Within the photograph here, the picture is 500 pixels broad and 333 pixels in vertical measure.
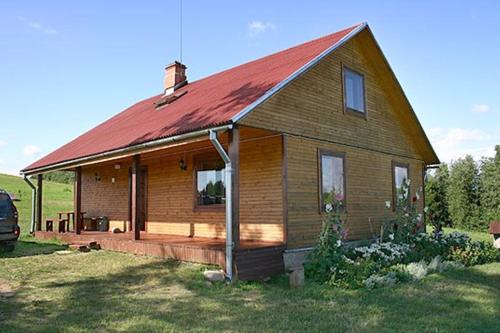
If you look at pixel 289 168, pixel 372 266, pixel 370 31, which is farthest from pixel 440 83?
pixel 372 266

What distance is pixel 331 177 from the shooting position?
35.9 feet

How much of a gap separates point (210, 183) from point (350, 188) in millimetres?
3650

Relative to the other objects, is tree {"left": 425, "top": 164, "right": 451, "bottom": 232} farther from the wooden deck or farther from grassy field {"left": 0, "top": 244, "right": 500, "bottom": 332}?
the wooden deck

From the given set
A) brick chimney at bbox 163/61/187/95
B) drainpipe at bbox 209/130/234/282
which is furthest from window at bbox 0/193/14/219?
brick chimney at bbox 163/61/187/95

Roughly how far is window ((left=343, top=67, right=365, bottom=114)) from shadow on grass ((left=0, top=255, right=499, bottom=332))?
17.4 ft

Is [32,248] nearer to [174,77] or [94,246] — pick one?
[94,246]

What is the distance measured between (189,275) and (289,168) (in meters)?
3.12

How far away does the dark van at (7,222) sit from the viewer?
10781mm

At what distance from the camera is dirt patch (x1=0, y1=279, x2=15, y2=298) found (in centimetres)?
702

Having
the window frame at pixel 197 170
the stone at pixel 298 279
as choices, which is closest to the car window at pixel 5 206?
the window frame at pixel 197 170

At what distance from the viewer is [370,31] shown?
11867 mm

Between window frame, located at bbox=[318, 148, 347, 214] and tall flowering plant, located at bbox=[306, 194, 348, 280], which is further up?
window frame, located at bbox=[318, 148, 347, 214]

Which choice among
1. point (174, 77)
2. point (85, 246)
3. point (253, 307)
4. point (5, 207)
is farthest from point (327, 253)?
point (174, 77)

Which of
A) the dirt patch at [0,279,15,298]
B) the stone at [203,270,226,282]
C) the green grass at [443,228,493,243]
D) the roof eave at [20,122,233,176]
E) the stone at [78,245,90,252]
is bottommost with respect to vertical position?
the green grass at [443,228,493,243]
